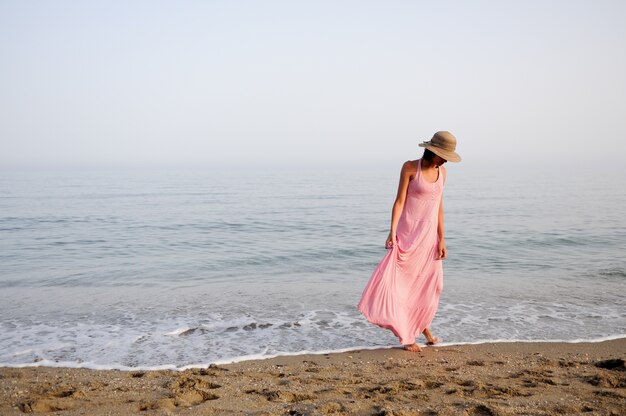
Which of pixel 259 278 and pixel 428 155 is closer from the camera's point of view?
pixel 428 155

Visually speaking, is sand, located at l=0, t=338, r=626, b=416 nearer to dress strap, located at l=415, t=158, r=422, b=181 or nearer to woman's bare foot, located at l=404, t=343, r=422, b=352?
woman's bare foot, located at l=404, t=343, r=422, b=352

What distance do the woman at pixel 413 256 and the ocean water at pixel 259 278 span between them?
0.59 m

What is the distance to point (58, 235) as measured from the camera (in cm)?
1405

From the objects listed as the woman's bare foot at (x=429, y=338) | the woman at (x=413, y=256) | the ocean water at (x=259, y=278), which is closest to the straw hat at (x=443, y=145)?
the woman at (x=413, y=256)

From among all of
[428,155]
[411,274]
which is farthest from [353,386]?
[428,155]

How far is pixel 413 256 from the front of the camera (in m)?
5.16

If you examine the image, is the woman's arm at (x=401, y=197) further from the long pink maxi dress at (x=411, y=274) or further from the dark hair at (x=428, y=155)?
the dark hair at (x=428, y=155)

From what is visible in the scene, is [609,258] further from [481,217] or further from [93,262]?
[93,262]

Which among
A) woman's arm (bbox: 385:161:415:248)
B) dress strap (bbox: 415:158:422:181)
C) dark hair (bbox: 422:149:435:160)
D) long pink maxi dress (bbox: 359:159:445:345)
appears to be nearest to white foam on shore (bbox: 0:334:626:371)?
long pink maxi dress (bbox: 359:159:445:345)

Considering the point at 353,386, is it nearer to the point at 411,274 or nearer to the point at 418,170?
the point at 411,274

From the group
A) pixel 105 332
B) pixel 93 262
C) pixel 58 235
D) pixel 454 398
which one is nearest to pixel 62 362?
pixel 105 332

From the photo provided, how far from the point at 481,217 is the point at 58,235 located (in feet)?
40.5

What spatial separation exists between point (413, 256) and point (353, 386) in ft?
5.25

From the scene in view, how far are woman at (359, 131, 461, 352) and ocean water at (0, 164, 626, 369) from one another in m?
0.59
